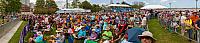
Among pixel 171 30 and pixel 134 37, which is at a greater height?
pixel 134 37

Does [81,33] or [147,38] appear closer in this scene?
[147,38]

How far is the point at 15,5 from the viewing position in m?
78.2

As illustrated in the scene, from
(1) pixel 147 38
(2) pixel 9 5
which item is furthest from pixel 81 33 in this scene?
(2) pixel 9 5

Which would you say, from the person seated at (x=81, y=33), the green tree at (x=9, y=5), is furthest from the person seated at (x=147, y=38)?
the green tree at (x=9, y=5)

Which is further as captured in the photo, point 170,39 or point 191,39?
point 170,39

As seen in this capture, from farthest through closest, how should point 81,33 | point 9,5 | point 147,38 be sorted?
point 9,5 < point 81,33 < point 147,38

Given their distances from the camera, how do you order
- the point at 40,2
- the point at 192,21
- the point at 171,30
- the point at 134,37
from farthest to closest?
the point at 40,2
the point at 171,30
the point at 192,21
the point at 134,37

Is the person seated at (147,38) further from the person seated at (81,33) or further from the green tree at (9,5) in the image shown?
the green tree at (9,5)

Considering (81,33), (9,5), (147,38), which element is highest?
(147,38)

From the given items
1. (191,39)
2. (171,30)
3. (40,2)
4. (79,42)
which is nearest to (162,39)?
(171,30)

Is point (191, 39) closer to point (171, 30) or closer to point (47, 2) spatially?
point (171, 30)

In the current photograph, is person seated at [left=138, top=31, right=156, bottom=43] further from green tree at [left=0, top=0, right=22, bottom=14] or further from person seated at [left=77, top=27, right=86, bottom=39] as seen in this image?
green tree at [left=0, top=0, right=22, bottom=14]

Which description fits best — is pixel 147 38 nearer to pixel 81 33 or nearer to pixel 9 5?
pixel 81 33

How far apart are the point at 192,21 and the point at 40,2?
104659 millimetres
